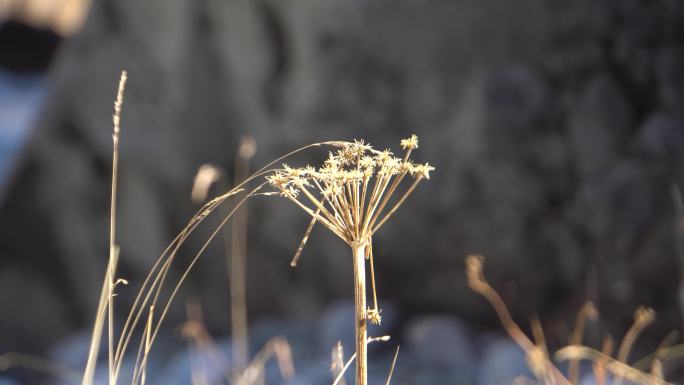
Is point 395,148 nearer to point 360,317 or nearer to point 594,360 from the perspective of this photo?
point 594,360

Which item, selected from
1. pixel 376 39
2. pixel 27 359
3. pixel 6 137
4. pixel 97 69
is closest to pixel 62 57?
pixel 97 69

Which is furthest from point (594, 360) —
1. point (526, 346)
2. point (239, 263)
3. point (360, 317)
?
point (239, 263)

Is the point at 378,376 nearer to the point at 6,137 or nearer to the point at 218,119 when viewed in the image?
the point at 218,119

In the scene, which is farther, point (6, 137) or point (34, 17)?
point (34, 17)

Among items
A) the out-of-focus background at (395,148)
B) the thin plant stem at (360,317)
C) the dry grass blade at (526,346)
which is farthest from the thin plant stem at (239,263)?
the thin plant stem at (360,317)

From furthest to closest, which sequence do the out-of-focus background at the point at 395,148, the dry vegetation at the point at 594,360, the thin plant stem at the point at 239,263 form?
1. the thin plant stem at the point at 239,263
2. the out-of-focus background at the point at 395,148
3. the dry vegetation at the point at 594,360

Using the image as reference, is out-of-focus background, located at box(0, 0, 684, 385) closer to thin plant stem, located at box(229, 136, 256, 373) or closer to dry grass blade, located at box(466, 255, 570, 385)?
thin plant stem, located at box(229, 136, 256, 373)

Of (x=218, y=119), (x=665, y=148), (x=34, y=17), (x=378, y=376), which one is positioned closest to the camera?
(x=665, y=148)

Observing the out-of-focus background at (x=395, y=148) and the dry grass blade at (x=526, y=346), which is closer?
the dry grass blade at (x=526, y=346)

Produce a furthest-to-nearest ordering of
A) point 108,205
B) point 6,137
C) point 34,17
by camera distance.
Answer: point 34,17, point 6,137, point 108,205

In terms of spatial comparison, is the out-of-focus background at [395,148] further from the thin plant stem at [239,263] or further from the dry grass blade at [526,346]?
the dry grass blade at [526,346]
